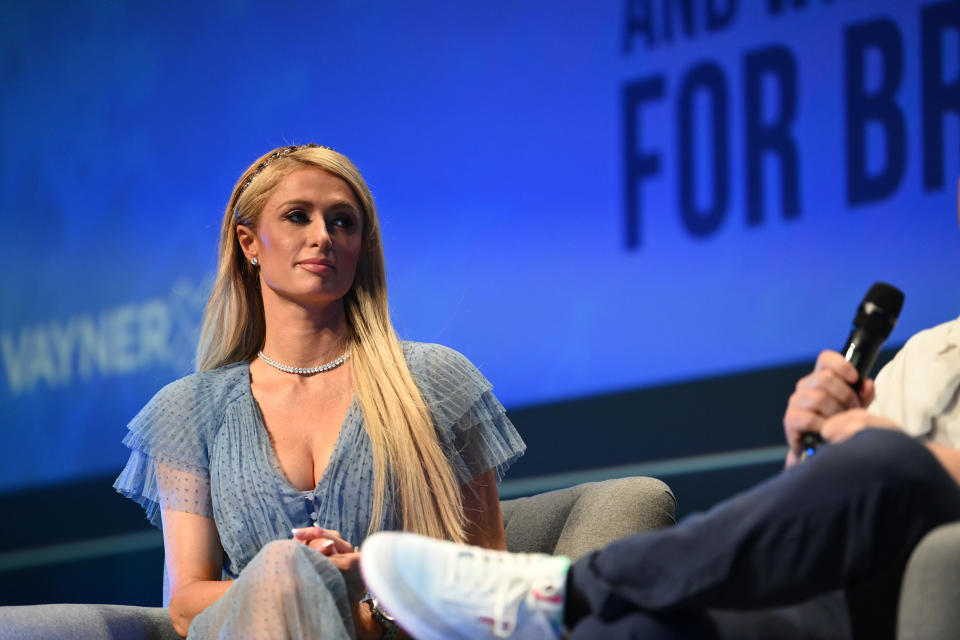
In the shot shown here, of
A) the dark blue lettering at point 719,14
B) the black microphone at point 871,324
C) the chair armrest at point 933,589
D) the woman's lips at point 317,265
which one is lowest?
the chair armrest at point 933,589

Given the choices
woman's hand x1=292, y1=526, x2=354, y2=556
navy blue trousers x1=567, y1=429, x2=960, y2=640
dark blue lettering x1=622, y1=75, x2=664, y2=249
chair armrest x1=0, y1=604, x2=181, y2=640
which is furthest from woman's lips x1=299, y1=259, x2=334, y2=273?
dark blue lettering x1=622, y1=75, x2=664, y2=249

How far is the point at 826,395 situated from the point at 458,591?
1.71 feet

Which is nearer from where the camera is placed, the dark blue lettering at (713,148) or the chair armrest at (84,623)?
the chair armrest at (84,623)

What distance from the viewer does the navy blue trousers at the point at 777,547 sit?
4.06 ft

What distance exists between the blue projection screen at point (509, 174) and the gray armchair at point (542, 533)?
0.86 meters

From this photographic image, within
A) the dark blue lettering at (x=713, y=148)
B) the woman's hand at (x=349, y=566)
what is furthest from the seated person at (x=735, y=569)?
the dark blue lettering at (x=713, y=148)

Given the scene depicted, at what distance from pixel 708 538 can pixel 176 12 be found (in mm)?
2947

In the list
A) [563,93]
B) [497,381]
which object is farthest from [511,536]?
[563,93]

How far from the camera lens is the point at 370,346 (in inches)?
86.7

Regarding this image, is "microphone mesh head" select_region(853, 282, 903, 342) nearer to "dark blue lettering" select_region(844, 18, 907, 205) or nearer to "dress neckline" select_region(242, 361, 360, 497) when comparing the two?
"dress neckline" select_region(242, 361, 360, 497)

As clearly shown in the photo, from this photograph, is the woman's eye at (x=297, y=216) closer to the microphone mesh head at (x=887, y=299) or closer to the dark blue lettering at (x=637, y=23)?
the microphone mesh head at (x=887, y=299)

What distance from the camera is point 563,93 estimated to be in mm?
3131

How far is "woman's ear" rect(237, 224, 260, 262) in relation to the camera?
227 cm

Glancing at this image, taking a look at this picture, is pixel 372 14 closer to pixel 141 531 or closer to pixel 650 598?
pixel 141 531
